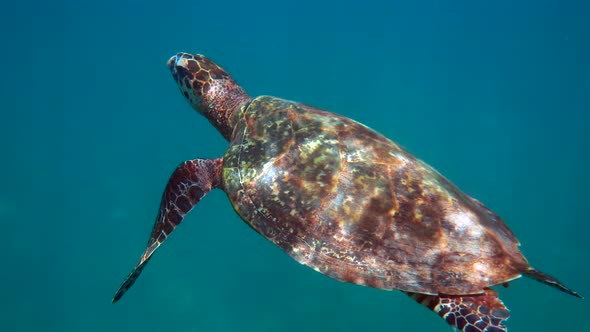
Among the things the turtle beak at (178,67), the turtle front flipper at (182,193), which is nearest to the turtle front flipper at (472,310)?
the turtle front flipper at (182,193)

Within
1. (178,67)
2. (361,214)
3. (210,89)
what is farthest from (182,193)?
(178,67)

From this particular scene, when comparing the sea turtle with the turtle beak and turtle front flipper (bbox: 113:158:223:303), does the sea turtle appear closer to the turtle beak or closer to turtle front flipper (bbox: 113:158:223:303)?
turtle front flipper (bbox: 113:158:223:303)

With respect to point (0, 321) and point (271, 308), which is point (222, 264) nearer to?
point (271, 308)

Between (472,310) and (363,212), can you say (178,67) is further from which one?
(472,310)

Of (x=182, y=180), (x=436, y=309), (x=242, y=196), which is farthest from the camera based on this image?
(x=182, y=180)

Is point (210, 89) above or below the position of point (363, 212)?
above

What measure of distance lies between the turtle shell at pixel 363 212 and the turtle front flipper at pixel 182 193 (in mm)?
433

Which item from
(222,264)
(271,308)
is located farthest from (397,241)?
(222,264)

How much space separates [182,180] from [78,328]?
47.0 feet

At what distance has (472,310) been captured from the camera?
3.35 meters

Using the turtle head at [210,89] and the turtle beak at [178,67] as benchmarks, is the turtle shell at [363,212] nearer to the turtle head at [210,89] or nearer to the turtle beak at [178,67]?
the turtle head at [210,89]

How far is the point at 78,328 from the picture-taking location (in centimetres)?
1587

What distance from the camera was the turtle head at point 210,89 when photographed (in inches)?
227

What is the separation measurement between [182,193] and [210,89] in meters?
1.87
